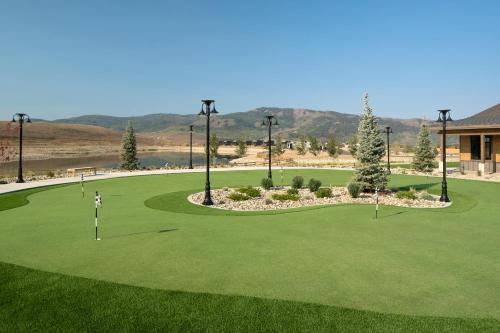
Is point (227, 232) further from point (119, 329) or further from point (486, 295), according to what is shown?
point (486, 295)

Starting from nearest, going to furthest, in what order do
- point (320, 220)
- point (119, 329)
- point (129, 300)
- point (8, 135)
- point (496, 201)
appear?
point (119, 329) → point (129, 300) → point (320, 220) → point (496, 201) → point (8, 135)

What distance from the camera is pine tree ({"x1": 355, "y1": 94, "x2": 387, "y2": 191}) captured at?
24016 mm

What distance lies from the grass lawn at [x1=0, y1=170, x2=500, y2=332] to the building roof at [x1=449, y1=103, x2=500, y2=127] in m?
24.3

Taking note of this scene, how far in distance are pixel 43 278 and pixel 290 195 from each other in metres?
14.8

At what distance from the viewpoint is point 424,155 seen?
145ft

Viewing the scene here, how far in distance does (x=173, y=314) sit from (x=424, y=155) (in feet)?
142

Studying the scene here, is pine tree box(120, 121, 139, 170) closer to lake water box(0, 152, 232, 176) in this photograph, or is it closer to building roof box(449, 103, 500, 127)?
lake water box(0, 152, 232, 176)

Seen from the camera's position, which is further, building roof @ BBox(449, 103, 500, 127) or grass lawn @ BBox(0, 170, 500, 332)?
building roof @ BBox(449, 103, 500, 127)

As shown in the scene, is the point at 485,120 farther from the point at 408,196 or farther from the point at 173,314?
the point at 173,314

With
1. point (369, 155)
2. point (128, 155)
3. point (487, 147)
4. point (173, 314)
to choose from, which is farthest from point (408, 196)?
point (128, 155)

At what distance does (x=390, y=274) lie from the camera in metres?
9.34

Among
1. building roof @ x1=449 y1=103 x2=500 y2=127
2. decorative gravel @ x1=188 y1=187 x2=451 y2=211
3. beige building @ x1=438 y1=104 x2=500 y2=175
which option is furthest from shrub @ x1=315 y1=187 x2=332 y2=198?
building roof @ x1=449 y1=103 x2=500 y2=127

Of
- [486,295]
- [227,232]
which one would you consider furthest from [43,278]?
[486,295]

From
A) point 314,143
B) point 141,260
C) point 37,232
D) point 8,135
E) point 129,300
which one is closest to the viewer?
point 129,300
